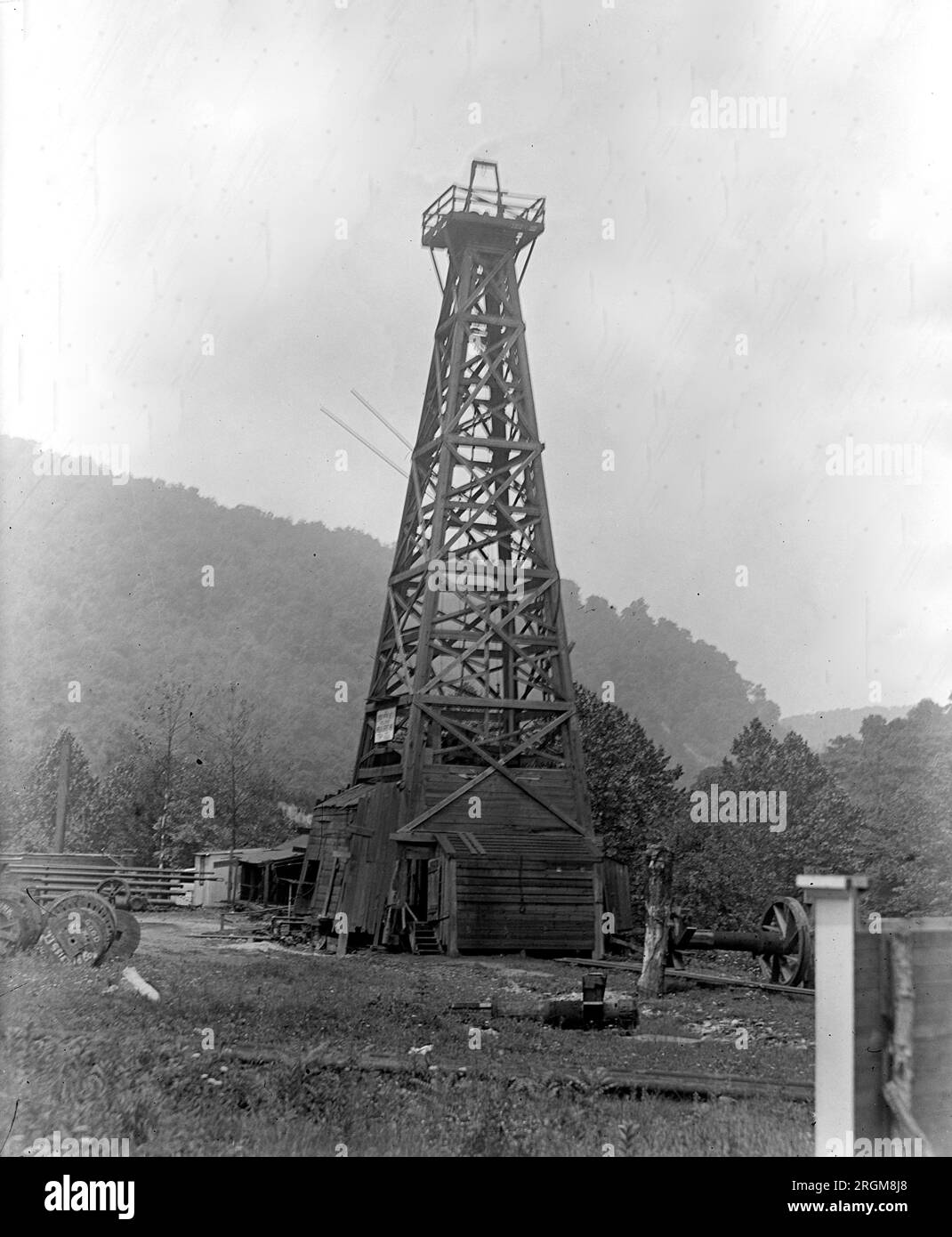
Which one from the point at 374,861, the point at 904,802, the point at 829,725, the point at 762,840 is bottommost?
the point at 374,861

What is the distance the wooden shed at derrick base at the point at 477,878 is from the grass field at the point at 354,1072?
6253 millimetres

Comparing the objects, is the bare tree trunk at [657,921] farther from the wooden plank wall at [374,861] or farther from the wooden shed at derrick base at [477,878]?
the wooden plank wall at [374,861]

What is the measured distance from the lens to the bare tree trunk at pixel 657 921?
16.6 meters

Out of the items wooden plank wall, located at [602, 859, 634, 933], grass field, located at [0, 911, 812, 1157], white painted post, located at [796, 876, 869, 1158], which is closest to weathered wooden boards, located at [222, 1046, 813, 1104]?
grass field, located at [0, 911, 812, 1157]

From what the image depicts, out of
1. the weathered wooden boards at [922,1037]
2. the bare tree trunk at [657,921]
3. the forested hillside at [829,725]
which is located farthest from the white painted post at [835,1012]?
the forested hillside at [829,725]

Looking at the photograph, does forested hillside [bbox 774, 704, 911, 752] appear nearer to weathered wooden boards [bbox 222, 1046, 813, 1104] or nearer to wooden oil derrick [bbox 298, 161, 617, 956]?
wooden oil derrick [bbox 298, 161, 617, 956]

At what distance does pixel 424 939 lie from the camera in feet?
73.3

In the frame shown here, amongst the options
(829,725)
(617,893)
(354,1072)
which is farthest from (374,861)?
(829,725)

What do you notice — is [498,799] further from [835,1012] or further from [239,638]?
[239,638]

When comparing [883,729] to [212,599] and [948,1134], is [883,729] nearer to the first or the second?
[948,1134]

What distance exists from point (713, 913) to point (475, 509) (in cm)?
1530

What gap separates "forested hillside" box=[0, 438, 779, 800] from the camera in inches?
3167

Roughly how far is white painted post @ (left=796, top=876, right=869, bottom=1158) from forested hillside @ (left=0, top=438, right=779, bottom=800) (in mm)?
62014

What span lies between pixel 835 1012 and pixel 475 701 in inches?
726
